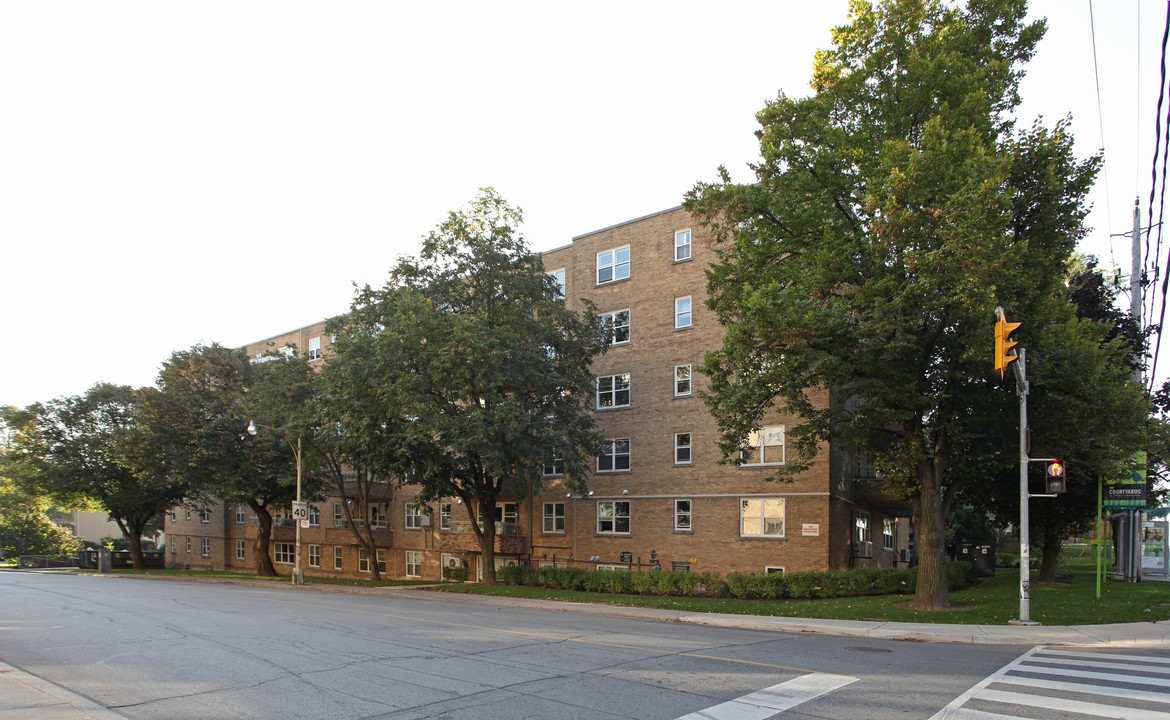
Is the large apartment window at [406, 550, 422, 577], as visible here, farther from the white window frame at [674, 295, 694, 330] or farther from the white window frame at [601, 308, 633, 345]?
the white window frame at [674, 295, 694, 330]

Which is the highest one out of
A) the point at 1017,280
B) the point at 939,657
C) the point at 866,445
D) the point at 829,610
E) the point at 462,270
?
the point at 462,270

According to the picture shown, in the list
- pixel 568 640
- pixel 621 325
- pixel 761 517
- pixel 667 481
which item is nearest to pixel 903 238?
pixel 568 640

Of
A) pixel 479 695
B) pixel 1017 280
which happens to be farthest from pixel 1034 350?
pixel 479 695

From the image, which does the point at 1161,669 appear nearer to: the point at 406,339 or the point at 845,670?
the point at 845,670

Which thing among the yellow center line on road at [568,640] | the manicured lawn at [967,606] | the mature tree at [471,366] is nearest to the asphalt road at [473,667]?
the yellow center line on road at [568,640]

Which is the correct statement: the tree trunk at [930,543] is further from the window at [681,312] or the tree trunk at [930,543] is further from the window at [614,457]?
the window at [614,457]

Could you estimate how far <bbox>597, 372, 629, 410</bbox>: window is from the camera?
3331 centimetres

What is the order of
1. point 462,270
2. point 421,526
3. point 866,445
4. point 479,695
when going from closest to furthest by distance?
point 479,695 < point 866,445 < point 462,270 < point 421,526

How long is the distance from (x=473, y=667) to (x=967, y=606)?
15.1 meters

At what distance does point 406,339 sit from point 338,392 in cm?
372

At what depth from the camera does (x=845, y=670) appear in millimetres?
10547

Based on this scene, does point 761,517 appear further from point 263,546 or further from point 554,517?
point 263,546

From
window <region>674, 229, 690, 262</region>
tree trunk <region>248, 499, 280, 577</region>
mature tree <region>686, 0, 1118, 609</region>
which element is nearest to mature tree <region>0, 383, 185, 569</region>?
tree trunk <region>248, 499, 280, 577</region>

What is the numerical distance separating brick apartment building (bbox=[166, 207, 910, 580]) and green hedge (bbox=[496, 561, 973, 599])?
302cm
